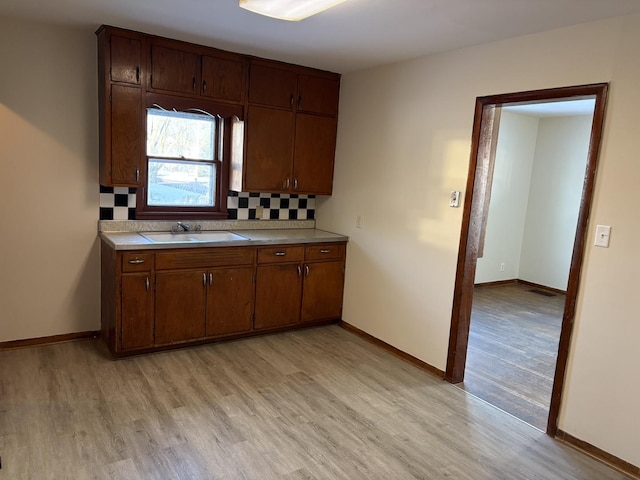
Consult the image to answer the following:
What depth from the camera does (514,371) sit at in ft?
11.6

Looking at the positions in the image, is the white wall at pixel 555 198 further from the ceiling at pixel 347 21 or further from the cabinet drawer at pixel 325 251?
the ceiling at pixel 347 21

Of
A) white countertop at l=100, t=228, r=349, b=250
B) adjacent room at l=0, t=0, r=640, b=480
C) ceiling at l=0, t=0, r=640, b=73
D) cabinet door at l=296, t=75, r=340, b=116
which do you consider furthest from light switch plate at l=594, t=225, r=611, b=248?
cabinet door at l=296, t=75, r=340, b=116

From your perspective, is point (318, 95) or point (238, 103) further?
point (318, 95)

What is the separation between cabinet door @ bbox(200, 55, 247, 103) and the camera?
356 cm

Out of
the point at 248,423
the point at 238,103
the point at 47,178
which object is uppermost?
the point at 238,103

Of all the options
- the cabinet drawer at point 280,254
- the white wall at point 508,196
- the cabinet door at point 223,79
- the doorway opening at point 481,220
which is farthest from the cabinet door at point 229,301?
the white wall at point 508,196

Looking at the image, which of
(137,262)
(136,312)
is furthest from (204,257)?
(136,312)

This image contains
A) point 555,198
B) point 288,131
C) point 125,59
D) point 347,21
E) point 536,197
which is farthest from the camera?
point 536,197

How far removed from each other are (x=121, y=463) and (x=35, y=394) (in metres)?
0.97

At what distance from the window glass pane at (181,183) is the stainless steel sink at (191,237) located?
0.95ft

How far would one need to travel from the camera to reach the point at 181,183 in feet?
12.8

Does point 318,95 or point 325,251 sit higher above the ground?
point 318,95

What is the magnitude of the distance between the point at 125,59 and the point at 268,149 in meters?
1.30

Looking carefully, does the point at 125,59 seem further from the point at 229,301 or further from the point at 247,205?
the point at 229,301
